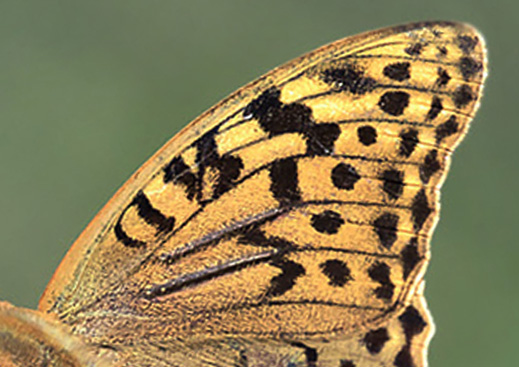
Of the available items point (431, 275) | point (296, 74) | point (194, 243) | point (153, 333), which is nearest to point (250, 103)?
point (296, 74)

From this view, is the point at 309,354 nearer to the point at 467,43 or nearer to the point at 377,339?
the point at 377,339

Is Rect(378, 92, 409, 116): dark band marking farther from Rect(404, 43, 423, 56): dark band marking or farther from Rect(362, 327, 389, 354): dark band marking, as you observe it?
Rect(362, 327, 389, 354): dark band marking

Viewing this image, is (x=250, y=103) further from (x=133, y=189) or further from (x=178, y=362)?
(x=178, y=362)

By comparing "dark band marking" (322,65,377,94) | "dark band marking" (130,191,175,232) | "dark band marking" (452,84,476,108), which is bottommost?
"dark band marking" (130,191,175,232)

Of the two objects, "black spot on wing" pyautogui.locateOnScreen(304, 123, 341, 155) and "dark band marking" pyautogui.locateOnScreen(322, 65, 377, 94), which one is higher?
"dark band marking" pyautogui.locateOnScreen(322, 65, 377, 94)

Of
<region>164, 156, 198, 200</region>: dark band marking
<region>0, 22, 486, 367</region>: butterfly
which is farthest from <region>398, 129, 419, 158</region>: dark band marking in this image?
<region>164, 156, 198, 200</region>: dark band marking

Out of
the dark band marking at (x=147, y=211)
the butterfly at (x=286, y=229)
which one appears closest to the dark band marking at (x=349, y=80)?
the butterfly at (x=286, y=229)
